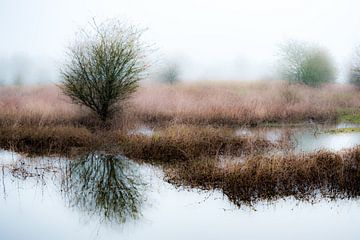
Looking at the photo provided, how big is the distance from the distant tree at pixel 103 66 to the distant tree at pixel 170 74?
11.7 m

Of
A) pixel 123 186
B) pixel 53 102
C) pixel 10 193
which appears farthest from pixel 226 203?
pixel 53 102

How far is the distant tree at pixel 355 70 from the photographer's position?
2510 cm

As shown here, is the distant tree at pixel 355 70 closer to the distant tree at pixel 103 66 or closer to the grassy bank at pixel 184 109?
the grassy bank at pixel 184 109

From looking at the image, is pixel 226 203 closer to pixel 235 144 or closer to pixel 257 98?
pixel 235 144

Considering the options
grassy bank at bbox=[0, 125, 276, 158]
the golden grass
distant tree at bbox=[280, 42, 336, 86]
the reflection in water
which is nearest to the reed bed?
the reflection in water

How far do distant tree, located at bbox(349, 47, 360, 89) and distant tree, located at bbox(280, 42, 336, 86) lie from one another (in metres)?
1.60

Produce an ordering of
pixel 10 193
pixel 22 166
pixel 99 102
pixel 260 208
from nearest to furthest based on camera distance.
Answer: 1. pixel 260 208
2. pixel 10 193
3. pixel 22 166
4. pixel 99 102

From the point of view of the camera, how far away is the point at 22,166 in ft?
30.7

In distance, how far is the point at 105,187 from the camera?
26.7 feet

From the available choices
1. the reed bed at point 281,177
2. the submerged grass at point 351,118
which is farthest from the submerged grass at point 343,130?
the reed bed at point 281,177

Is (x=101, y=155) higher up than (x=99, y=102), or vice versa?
(x=99, y=102)

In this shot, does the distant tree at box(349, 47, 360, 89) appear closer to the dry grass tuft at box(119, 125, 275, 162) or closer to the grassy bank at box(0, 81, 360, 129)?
the grassy bank at box(0, 81, 360, 129)

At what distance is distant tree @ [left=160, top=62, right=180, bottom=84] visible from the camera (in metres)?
26.2

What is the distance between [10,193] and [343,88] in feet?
71.1
